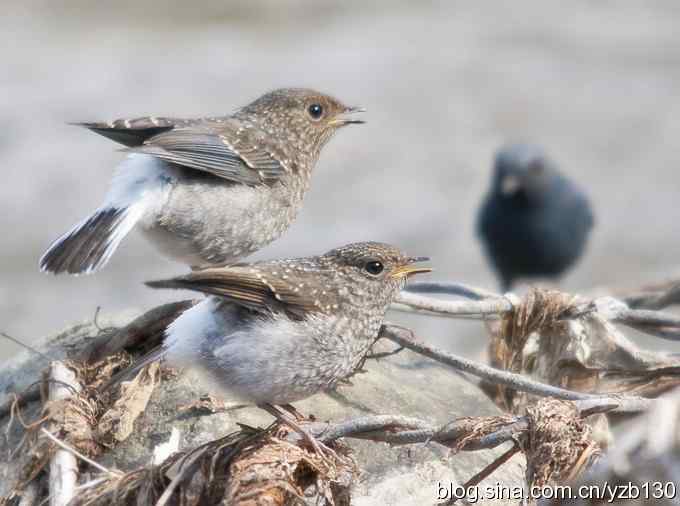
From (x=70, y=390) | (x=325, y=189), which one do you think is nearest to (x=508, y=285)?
(x=325, y=189)

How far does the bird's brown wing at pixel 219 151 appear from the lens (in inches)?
220

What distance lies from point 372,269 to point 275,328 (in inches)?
22.9

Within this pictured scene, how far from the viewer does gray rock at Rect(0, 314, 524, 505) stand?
165 inches

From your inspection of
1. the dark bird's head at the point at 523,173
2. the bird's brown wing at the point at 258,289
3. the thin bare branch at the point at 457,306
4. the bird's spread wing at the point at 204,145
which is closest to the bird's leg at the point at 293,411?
the bird's brown wing at the point at 258,289

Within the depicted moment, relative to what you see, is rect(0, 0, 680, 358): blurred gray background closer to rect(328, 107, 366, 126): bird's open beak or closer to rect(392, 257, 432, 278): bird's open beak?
rect(328, 107, 366, 126): bird's open beak

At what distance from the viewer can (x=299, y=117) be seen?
20.6ft

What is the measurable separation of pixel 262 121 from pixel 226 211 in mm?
797

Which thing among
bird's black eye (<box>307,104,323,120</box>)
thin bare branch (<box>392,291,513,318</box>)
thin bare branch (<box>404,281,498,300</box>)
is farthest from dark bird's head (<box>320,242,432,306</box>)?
bird's black eye (<box>307,104,323,120</box>)

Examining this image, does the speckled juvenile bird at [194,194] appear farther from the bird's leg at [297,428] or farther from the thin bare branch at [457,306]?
the bird's leg at [297,428]

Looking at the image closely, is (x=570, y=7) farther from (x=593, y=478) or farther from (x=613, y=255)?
(x=593, y=478)

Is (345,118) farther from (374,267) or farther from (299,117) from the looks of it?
(374,267)

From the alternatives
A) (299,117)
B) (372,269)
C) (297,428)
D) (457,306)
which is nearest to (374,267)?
(372,269)

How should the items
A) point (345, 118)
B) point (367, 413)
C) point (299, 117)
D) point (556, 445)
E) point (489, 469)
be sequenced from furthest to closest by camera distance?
point (345, 118), point (299, 117), point (367, 413), point (489, 469), point (556, 445)

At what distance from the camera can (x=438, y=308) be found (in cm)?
500
